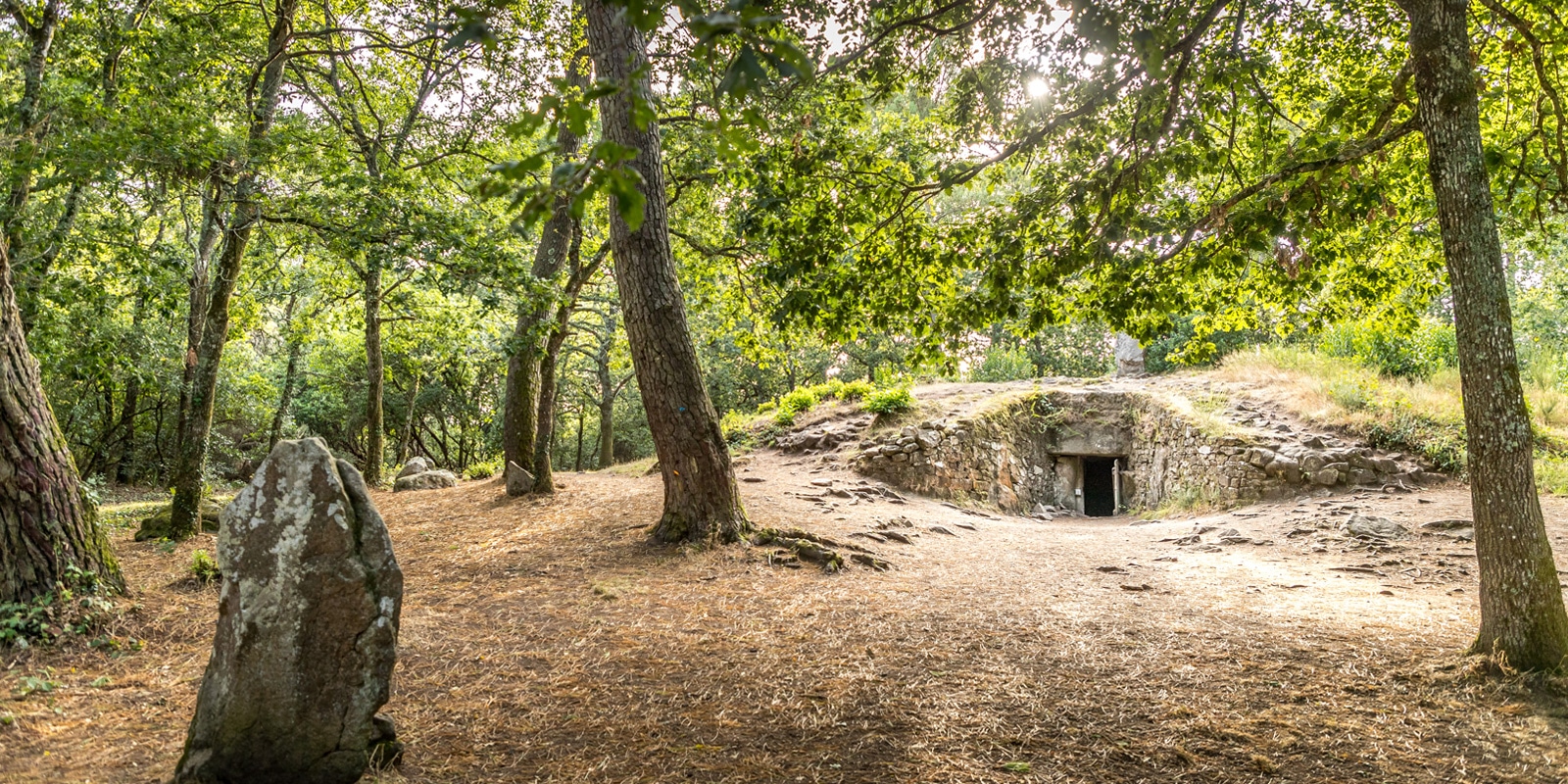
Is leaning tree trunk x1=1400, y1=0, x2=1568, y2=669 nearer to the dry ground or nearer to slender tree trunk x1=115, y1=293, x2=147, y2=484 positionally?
the dry ground

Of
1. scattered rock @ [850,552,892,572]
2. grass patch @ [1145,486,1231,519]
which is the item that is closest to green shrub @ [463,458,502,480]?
scattered rock @ [850,552,892,572]

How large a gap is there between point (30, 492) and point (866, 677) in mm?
5052

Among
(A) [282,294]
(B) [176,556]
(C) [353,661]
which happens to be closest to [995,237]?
(C) [353,661]

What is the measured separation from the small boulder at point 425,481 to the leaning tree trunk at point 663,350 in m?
6.96

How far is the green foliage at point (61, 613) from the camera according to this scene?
3934 mm

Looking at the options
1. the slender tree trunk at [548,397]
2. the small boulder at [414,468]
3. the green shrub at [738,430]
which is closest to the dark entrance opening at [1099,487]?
the green shrub at [738,430]

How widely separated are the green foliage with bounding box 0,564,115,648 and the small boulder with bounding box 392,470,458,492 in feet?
26.3

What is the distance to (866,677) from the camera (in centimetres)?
407

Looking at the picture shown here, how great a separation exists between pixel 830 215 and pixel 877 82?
1.15 m

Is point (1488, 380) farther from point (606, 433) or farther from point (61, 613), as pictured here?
point (606, 433)

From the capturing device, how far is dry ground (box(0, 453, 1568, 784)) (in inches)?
122

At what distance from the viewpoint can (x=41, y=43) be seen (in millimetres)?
6879

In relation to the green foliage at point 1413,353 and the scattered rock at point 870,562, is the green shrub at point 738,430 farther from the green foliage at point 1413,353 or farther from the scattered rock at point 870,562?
the green foliage at point 1413,353

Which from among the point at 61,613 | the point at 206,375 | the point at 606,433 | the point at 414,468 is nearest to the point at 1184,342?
the point at 606,433
